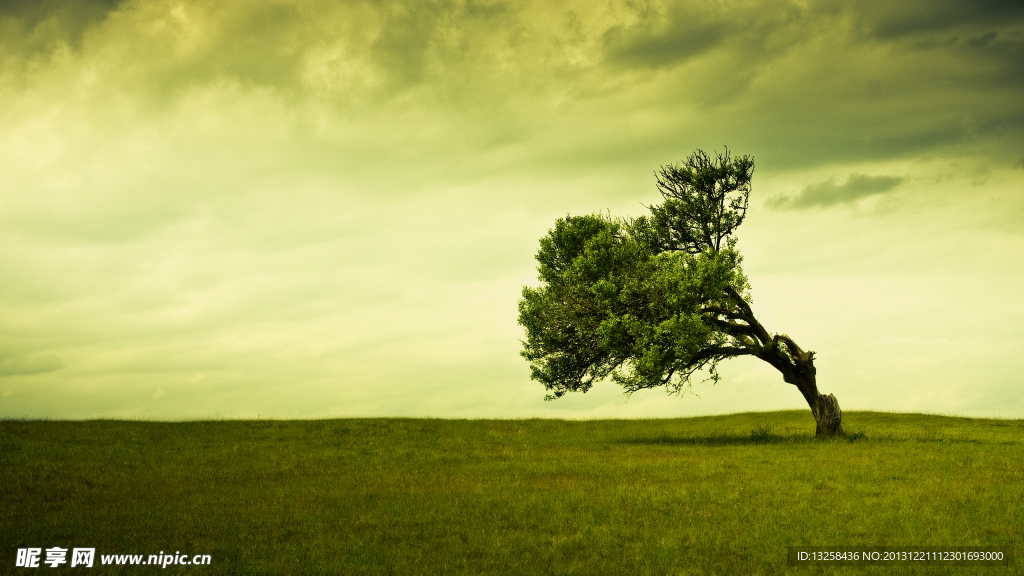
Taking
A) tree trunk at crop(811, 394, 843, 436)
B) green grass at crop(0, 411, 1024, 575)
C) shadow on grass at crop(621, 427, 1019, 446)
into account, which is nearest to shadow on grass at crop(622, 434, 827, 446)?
shadow on grass at crop(621, 427, 1019, 446)

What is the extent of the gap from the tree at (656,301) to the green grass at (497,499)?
4.18 m

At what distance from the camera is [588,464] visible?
26812mm

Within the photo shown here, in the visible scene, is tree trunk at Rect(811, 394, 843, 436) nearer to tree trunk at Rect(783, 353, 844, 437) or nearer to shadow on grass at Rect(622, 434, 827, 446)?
tree trunk at Rect(783, 353, 844, 437)

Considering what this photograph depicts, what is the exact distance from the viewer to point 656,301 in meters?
33.9

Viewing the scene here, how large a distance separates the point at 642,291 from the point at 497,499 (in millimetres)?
17801

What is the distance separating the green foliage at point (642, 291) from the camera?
3319cm

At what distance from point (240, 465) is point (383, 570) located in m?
18.9

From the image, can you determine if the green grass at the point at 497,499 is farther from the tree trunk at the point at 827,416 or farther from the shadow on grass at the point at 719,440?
the tree trunk at the point at 827,416

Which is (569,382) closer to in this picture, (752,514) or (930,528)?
(752,514)

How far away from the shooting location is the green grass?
13.7m

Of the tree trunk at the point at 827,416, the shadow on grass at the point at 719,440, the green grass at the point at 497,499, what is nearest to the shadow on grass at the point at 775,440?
the shadow on grass at the point at 719,440

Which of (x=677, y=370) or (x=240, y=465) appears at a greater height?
(x=677, y=370)

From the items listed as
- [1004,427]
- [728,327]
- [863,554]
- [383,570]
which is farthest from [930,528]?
[1004,427]

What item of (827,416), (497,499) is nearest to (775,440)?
(827,416)
